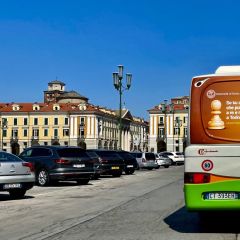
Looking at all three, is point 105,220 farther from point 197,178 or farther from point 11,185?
point 11,185

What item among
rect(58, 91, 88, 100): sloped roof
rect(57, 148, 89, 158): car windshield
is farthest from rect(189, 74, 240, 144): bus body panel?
rect(58, 91, 88, 100): sloped roof

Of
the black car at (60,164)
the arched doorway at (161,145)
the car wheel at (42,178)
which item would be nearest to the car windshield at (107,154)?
the black car at (60,164)

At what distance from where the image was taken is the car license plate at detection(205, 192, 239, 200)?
9.22 m

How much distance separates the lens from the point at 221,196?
9258 mm

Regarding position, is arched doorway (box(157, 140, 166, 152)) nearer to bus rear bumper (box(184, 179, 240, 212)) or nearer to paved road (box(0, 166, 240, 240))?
paved road (box(0, 166, 240, 240))

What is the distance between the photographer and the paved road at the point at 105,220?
31.3 feet

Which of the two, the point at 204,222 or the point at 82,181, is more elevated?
the point at 82,181

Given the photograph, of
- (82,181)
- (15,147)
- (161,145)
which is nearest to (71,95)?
(15,147)

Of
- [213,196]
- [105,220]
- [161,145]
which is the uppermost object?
[161,145]

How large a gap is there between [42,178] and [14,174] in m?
6.83

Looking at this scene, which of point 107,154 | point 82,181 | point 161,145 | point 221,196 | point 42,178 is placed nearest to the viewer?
point 221,196

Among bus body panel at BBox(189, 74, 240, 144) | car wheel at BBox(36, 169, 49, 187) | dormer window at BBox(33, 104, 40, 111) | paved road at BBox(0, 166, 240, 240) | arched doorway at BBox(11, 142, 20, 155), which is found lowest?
paved road at BBox(0, 166, 240, 240)

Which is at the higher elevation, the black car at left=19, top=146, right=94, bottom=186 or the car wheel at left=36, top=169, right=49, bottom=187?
the black car at left=19, top=146, right=94, bottom=186

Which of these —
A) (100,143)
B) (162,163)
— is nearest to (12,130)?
(100,143)
